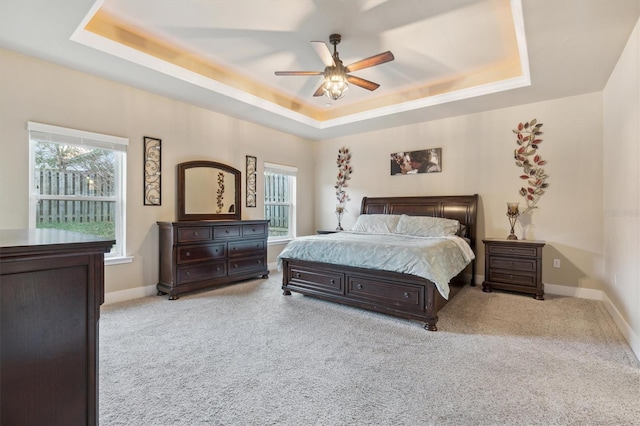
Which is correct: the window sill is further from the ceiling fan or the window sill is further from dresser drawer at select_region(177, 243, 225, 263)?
the ceiling fan

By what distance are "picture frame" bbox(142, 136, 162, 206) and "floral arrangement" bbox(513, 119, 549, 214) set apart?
5.11 meters

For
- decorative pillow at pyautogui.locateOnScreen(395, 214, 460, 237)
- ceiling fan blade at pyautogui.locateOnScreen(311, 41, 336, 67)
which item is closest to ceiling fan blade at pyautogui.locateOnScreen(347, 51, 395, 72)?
ceiling fan blade at pyautogui.locateOnScreen(311, 41, 336, 67)

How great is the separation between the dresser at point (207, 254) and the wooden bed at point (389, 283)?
95 cm

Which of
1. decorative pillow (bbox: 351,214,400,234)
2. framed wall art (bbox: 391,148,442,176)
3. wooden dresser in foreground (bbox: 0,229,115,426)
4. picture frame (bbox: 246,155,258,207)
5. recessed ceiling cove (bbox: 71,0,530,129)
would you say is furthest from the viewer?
picture frame (bbox: 246,155,258,207)

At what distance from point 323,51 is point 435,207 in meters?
3.17

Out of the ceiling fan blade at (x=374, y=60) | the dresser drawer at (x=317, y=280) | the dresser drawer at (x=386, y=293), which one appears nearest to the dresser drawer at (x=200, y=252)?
the dresser drawer at (x=317, y=280)

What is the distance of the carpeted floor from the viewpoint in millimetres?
1722

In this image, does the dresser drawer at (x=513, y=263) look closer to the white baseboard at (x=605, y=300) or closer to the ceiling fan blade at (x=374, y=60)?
the white baseboard at (x=605, y=300)

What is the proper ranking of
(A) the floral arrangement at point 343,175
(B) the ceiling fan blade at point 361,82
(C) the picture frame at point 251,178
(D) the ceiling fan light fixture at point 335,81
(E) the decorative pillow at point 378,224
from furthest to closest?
(A) the floral arrangement at point 343,175 → (C) the picture frame at point 251,178 → (E) the decorative pillow at point 378,224 → (B) the ceiling fan blade at point 361,82 → (D) the ceiling fan light fixture at point 335,81

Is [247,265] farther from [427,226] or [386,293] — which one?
[427,226]

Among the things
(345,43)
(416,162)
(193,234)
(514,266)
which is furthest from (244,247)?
(514,266)

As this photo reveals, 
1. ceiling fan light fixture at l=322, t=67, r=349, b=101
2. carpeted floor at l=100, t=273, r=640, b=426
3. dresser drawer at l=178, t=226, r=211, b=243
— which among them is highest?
ceiling fan light fixture at l=322, t=67, r=349, b=101

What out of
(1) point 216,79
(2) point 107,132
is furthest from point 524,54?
(2) point 107,132

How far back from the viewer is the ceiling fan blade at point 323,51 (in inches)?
111
